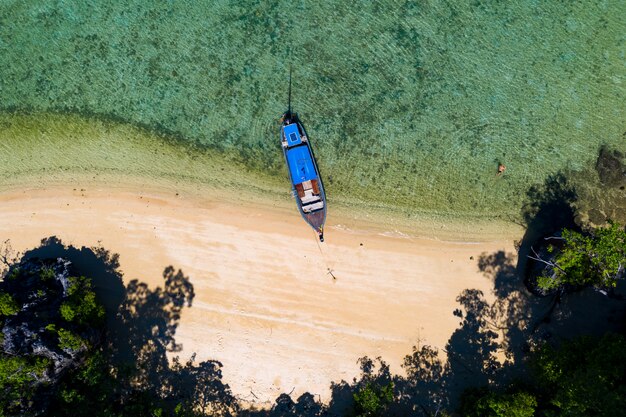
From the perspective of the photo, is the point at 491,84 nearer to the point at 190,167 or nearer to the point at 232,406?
the point at 190,167

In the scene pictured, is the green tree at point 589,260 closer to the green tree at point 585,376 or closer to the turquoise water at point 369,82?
the green tree at point 585,376

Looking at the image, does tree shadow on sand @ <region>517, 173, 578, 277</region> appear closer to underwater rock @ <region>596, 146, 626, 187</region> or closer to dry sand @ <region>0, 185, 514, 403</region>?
dry sand @ <region>0, 185, 514, 403</region>

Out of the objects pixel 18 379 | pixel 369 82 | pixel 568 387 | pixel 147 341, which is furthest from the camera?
pixel 369 82

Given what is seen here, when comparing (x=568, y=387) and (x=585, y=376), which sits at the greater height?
(x=585, y=376)

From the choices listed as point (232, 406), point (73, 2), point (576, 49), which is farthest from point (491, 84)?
point (73, 2)

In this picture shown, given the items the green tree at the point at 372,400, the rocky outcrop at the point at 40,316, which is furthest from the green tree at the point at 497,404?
the rocky outcrop at the point at 40,316

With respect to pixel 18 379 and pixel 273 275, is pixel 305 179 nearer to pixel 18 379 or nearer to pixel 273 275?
pixel 273 275

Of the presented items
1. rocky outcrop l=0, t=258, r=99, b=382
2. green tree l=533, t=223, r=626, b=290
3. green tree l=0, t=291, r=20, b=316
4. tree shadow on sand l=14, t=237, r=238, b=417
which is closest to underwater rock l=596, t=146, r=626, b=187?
green tree l=533, t=223, r=626, b=290

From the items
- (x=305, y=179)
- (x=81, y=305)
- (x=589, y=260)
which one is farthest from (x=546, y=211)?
(x=81, y=305)
